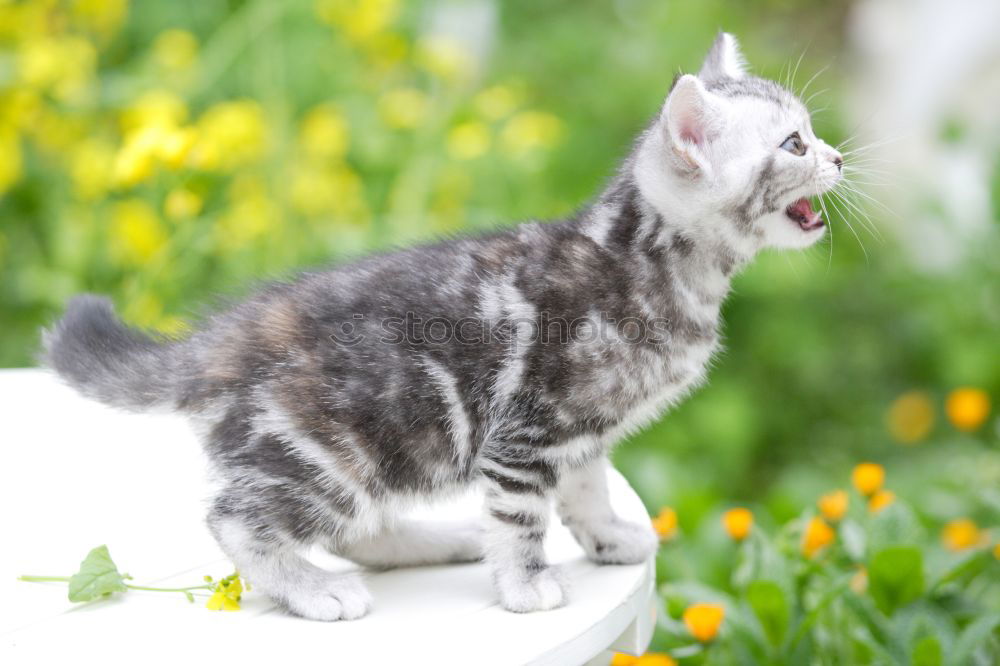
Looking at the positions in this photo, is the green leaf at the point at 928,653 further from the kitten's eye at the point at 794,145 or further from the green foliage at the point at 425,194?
the kitten's eye at the point at 794,145

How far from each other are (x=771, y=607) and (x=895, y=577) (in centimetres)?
25

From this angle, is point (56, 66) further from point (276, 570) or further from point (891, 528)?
point (891, 528)

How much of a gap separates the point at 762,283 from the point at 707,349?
202 centimetres

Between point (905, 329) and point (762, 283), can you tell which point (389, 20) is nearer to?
point (762, 283)

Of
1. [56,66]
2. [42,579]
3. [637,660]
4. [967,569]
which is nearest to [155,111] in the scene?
[56,66]

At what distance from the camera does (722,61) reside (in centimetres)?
193

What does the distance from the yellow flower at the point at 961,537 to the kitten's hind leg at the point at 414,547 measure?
1.29 m

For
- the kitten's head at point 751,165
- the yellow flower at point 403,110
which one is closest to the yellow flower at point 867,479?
the kitten's head at point 751,165

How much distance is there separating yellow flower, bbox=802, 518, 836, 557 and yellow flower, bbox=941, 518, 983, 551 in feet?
1.62

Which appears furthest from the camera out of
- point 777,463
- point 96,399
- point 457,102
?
point 777,463

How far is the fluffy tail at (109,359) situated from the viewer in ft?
5.94

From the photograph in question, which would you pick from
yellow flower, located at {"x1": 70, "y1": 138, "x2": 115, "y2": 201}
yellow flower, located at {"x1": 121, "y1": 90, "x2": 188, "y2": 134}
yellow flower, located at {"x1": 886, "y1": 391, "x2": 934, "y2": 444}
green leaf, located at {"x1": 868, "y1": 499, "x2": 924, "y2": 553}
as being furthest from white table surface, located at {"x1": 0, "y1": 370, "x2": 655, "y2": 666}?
yellow flower, located at {"x1": 886, "y1": 391, "x2": 934, "y2": 444}

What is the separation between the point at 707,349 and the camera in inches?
70.8

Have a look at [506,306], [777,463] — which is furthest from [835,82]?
[506,306]
